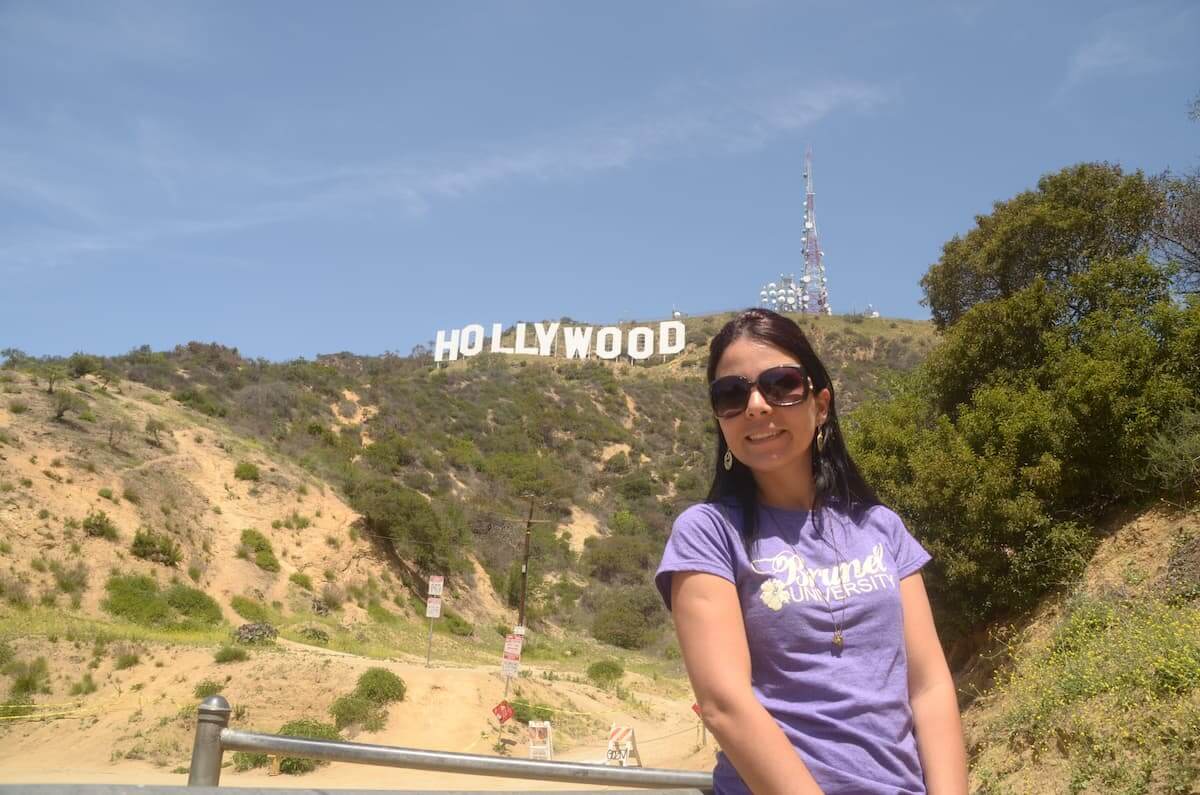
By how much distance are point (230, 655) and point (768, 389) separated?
69.2ft

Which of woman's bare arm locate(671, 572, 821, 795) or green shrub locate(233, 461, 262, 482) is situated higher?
green shrub locate(233, 461, 262, 482)

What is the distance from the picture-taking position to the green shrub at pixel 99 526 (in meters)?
27.8

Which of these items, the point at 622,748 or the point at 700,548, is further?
the point at 622,748

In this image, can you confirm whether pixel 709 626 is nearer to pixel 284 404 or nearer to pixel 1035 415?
pixel 1035 415

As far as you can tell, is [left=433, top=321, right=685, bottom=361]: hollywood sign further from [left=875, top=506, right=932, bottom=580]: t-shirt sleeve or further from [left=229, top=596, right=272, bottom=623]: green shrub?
[left=875, top=506, right=932, bottom=580]: t-shirt sleeve

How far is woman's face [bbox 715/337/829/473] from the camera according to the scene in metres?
2.09

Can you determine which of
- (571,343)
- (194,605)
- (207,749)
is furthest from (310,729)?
(571,343)

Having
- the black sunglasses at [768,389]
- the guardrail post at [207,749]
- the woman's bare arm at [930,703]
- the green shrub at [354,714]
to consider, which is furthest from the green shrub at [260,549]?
the woman's bare arm at [930,703]

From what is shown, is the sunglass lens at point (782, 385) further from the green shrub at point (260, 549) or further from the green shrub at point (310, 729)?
the green shrub at point (260, 549)

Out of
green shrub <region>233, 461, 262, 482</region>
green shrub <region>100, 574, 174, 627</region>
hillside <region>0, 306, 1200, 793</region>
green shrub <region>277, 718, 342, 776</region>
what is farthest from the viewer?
green shrub <region>233, 461, 262, 482</region>

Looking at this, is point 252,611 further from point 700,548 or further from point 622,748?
point 700,548

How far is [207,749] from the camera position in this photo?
2.17 meters

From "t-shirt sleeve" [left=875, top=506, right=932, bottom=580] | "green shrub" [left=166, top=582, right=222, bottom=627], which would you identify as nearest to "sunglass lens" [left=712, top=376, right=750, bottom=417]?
"t-shirt sleeve" [left=875, top=506, right=932, bottom=580]

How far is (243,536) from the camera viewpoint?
3231 centimetres
